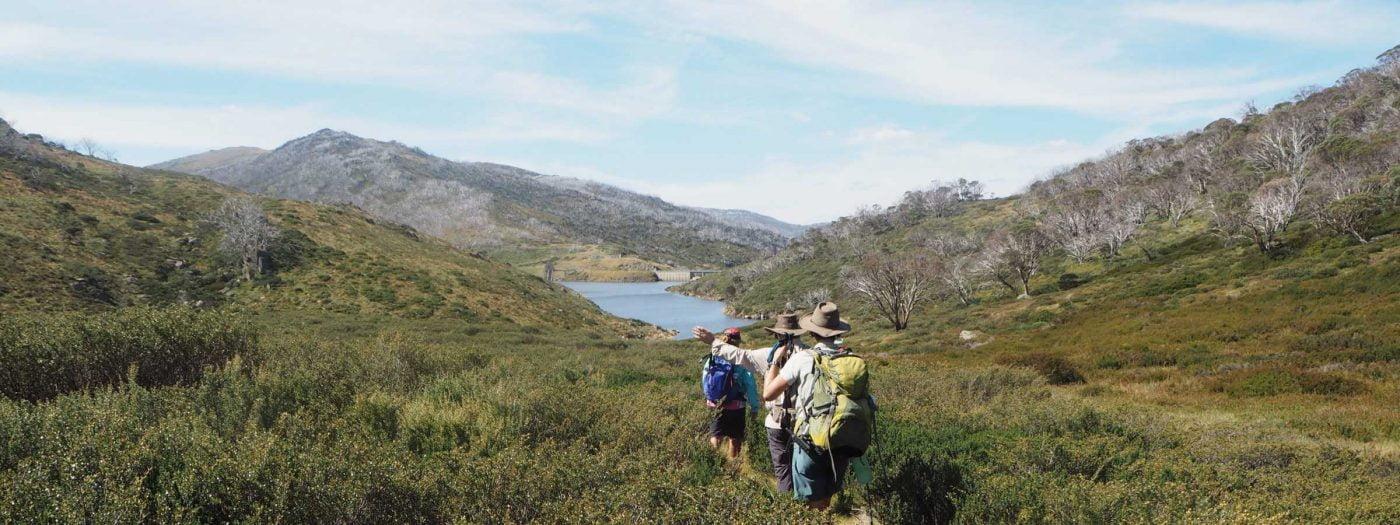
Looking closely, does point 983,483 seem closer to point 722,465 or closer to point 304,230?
point 722,465

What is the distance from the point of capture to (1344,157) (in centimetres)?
5166

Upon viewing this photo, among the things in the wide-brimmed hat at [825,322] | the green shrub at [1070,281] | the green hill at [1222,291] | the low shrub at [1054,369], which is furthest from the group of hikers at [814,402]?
the green shrub at [1070,281]

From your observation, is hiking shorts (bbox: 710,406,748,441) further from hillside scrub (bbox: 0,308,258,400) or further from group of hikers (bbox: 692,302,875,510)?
hillside scrub (bbox: 0,308,258,400)

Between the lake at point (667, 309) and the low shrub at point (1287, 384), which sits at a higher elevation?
the low shrub at point (1287, 384)

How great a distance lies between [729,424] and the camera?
688 cm

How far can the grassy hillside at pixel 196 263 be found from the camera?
31.4 meters

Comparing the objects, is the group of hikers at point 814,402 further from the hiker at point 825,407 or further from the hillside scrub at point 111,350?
the hillside scrub at point 111,350

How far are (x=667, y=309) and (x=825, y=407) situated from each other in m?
102

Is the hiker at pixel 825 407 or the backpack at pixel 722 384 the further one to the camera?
the backpack at pixel 722 384

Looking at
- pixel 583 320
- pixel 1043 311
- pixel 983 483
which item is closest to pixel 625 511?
pixel 983 483

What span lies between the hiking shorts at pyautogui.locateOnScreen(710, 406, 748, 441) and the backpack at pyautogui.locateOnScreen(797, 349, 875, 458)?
236 centimetres

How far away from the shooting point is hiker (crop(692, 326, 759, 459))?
6.77m

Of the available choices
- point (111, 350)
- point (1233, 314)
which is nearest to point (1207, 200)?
point (1233, 314)

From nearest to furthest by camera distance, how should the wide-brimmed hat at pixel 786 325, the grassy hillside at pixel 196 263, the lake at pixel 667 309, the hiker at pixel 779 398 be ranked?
1. the hiker at pixel 779 398
2. the wide-brimmed hat at pixel 786 325
3. the grassy hillside at pixel 196 263
4. the lake at pixel 667 309
